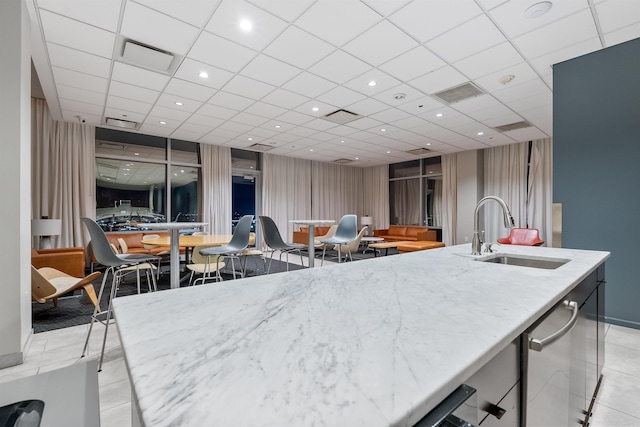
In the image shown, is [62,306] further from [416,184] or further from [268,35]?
[416,184]

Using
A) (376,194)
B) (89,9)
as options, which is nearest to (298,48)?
(89,9)

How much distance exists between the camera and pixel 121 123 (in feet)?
18.8

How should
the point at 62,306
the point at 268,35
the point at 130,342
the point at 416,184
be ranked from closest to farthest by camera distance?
the point at 130,342
the point at 268,35
the point at 62,306
the point at 416,184

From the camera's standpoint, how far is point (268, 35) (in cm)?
297

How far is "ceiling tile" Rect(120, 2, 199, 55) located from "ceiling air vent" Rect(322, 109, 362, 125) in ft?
8.70

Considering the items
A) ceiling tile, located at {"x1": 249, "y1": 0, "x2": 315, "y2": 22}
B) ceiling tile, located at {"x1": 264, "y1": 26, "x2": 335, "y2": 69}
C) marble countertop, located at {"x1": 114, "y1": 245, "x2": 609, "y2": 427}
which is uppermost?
ceiling tile, located at {"x1": 249, "y1": 0, "x2": 315, "y2": 22}

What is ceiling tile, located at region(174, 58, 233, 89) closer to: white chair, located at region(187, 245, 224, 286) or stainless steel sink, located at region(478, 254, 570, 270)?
white chair, located at region(187, 245, 224, 286)

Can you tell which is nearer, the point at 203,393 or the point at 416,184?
the point at 203,393

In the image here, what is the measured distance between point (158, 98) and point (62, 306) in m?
3.10

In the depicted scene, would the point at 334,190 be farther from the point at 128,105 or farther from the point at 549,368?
the point at 549,368

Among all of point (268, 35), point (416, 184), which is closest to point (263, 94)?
point (268, 35)

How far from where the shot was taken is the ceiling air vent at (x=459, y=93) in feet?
13.6

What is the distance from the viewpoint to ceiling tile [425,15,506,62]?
9.26ft

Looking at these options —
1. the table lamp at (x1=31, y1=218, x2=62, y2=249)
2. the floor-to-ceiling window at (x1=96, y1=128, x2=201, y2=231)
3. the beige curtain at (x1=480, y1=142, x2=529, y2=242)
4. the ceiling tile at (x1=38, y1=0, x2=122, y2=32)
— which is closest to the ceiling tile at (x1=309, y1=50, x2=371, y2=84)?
the ceiling tile at (x1=38, y1=0, x2=122, y2=32)
